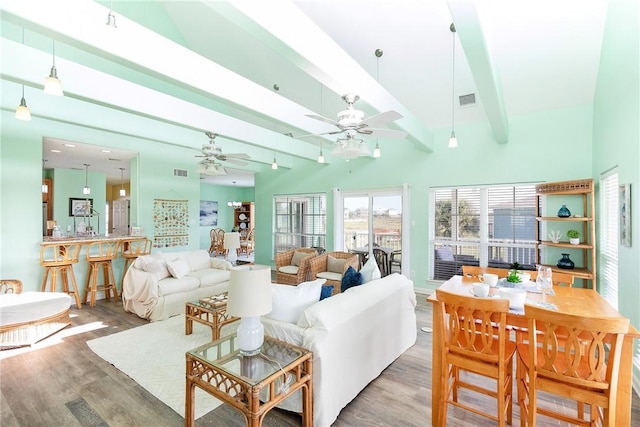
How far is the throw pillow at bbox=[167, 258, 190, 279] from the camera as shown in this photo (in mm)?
4441

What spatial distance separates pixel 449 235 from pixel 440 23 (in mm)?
3508

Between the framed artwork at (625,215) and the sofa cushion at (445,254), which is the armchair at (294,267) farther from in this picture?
the framed artwork at (625,215)

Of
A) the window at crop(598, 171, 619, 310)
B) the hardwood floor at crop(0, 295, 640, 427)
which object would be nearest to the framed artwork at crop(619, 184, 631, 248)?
the window at crop(598, 171, 619, 310)

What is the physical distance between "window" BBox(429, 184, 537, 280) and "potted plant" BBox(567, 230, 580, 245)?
1.93 feet

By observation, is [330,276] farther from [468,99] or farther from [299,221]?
[468,99]

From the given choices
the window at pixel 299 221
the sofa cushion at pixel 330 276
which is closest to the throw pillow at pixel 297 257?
the sofa cushion at pixel 330 276

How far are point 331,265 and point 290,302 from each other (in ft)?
9.91

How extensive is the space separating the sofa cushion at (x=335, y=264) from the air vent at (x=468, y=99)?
10.7 feet

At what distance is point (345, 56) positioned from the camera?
9.30 feet

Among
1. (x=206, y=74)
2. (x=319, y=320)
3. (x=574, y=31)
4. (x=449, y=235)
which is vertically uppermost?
(x=574, y=31)

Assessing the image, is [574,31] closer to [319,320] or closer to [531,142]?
[531,142]

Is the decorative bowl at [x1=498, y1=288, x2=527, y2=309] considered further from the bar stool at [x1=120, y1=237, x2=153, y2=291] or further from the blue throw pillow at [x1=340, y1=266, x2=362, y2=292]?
the bar stool at [x1=120, y1=237, x2=153, y2=291]

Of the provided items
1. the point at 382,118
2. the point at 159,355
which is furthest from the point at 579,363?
the point at 159,355

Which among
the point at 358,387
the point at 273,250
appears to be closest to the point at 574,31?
the point at 358,387
